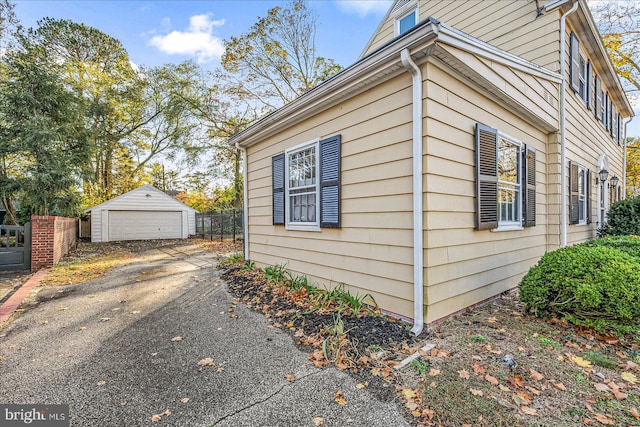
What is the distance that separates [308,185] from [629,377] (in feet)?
13.9

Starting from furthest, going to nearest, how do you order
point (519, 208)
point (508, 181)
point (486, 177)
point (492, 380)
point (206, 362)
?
point (519, 208)
point (508, 181)
point (486, 177)
point (206, 362)
point (492, 380)

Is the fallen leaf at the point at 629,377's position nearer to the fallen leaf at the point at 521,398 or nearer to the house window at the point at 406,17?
the fallen leaf at the point at 521,398

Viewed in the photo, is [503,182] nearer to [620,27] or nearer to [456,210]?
[456,210]

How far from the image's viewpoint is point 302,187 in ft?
16.7

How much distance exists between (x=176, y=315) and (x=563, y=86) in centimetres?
809

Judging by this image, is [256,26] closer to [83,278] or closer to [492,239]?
[83,278]

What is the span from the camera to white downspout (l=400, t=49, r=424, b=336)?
318cm

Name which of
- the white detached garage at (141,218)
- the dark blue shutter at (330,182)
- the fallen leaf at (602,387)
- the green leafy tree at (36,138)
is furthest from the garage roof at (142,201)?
the fallen leaf at (602,387)

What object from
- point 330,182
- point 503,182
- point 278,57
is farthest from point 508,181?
point 278,57

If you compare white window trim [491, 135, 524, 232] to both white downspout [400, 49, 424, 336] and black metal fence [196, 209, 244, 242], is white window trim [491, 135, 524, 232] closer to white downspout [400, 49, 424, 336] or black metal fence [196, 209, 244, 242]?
white downspout [400, 49, 424, 336]

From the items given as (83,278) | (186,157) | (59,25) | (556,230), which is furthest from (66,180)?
(556,230)

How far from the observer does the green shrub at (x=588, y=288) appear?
9.85ft

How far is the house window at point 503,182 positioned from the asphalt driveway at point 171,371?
291 centimetres

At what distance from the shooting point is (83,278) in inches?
262
